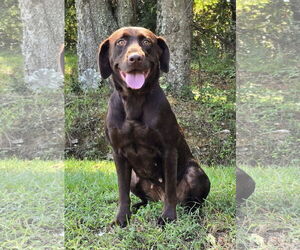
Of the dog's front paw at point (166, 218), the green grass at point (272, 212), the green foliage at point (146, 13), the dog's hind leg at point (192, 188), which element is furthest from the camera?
the green foliage at point (146, 13)

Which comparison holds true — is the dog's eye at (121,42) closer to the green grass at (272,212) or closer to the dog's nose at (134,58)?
the dog's nose at (134,58)

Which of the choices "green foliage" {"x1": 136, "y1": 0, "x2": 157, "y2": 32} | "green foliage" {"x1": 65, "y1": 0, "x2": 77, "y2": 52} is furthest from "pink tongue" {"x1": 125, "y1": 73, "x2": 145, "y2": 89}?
"green foliage" {"x1": 65, "y1": 0, "x2": 77, "y2": 52}

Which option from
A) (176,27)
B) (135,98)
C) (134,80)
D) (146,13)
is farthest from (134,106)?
(146,13)

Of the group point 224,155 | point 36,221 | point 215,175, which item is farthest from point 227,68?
point 36,221

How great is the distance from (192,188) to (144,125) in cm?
35

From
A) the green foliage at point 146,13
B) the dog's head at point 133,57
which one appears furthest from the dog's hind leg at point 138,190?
the green foliage at point 146,13

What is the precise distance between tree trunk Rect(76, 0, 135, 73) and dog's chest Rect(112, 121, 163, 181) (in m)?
0.71

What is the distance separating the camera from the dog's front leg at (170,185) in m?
1.68

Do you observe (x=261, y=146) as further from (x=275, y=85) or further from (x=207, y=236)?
(x=207, y=236)

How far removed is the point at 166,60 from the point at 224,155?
1.09 m

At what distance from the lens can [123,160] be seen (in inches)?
67.7

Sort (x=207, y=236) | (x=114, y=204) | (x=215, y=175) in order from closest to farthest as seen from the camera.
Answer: (x=207, y=236), (x=114, y=204), (x=215, y=175)

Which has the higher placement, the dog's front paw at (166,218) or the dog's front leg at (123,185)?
the dog's front leg at (123,185)

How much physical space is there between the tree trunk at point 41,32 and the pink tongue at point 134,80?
337mm
